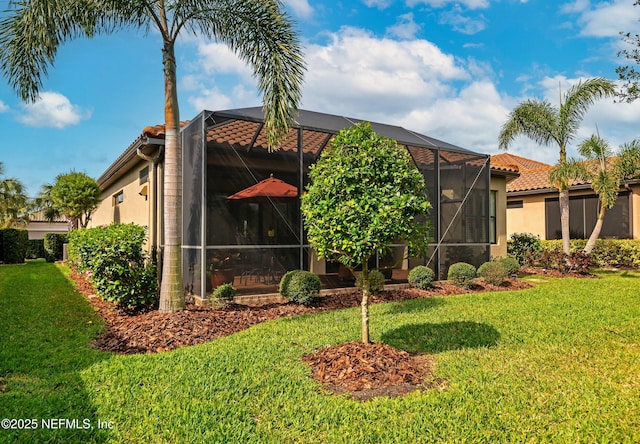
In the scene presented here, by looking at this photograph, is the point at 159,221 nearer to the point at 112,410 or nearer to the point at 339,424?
the point at 112,410

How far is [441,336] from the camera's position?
5973mm

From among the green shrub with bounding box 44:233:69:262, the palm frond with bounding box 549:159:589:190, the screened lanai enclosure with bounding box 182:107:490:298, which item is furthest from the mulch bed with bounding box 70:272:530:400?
the green shrub with bounding box 44:233:69:262

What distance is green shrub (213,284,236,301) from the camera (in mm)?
7543

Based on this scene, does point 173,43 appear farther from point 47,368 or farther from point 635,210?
point 635,210

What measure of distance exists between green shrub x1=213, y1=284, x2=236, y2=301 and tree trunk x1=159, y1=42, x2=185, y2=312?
625mm

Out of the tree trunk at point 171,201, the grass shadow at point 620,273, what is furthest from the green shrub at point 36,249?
the grass shadow at point 620,273

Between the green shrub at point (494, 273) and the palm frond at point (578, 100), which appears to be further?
the palm frond at point (578, 100)

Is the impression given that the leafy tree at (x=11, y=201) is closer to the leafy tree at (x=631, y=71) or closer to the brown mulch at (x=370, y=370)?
the brown mulch at (x=370, y=370)

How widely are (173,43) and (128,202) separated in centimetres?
826

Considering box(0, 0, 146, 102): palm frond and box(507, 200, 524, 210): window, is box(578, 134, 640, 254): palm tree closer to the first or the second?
box(507, 200, 524, 210): window

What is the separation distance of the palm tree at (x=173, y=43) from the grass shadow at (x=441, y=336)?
12.6ft

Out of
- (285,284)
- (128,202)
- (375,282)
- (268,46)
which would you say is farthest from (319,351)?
(128,202)

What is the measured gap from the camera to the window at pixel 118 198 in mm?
15466

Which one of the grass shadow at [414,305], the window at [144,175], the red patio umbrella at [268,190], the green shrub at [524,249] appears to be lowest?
the grass shadow at [414,305]
